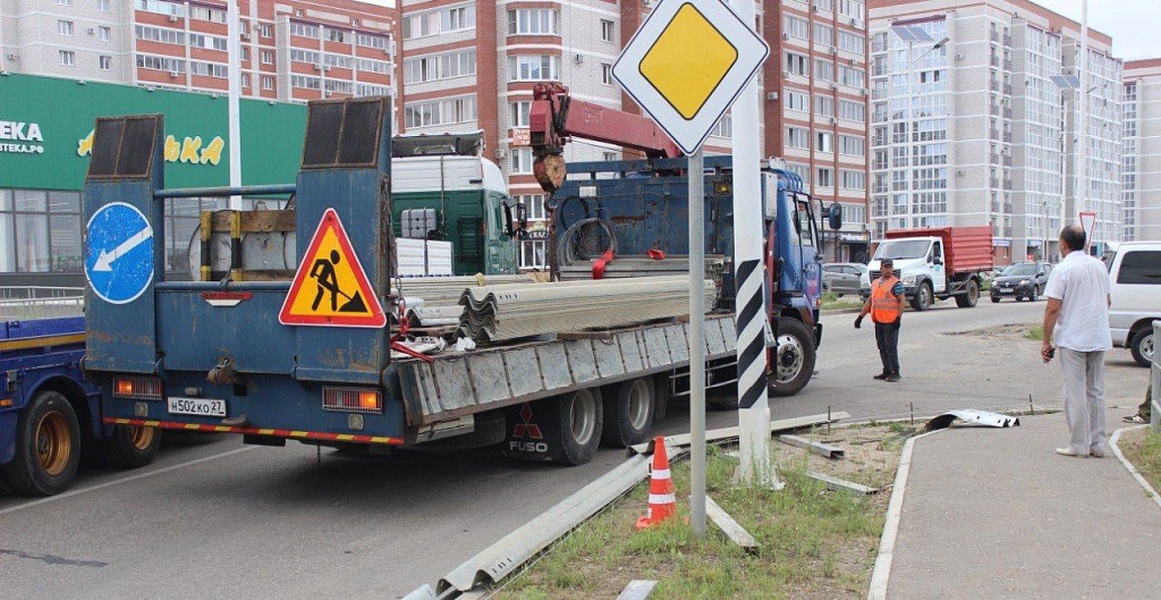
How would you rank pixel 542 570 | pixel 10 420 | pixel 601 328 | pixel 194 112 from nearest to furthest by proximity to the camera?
1. pixel 542 570
2. pixel 10 420
3. pixel 601 328
4. pixel 194 112

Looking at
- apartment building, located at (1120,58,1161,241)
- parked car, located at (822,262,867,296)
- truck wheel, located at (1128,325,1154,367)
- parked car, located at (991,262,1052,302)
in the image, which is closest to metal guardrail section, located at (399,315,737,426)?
truck wheel, located at (1128,325,1154,367)

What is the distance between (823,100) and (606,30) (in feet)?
73.6

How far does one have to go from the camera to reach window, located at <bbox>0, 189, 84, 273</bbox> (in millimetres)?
29859

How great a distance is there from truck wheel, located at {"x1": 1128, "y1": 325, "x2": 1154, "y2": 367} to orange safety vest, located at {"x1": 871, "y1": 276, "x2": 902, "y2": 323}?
471 centimetres

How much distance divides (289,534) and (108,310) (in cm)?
265

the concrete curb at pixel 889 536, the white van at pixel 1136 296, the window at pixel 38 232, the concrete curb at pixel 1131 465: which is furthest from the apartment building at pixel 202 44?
the concrete curb at pixel 889 536

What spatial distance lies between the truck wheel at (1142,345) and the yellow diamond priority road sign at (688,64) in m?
14.6

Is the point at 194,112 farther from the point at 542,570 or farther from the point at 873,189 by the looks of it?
the point at 873,189

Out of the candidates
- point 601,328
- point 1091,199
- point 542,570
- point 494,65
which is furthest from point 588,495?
point 1091,199

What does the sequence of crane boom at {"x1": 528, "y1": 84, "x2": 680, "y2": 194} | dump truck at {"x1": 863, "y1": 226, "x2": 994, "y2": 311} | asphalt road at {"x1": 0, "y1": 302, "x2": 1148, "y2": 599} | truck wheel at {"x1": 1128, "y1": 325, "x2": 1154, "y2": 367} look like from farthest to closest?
dump truck at {"x1": 863, "y1": 226, "x2": 994, "y2": 311}
truck wheel at {"x1": 1128, "y1": 325, "x2": 1154, "y2": 367}
crane boom at {"x1": 528, "y1": 84, "x2": 680, "y2": 194}
asphalt road at {"x1": 0, "y1": 302, "x2": 1148, "y2": 599}

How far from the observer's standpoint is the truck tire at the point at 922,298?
38188mm

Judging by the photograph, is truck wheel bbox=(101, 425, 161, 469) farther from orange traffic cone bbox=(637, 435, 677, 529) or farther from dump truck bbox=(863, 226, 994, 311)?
dump truck bbox=(863, 226, 994, 311)

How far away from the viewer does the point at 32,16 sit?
258ft

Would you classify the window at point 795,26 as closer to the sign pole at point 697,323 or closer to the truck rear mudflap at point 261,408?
the truck rear mudflap at point 261,408
